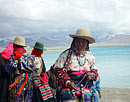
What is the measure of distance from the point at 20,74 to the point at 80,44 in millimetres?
894

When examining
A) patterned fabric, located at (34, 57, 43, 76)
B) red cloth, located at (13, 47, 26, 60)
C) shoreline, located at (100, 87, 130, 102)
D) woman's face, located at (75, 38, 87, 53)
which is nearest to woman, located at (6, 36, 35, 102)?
red cloth, located at (13, 47, 26, 60)

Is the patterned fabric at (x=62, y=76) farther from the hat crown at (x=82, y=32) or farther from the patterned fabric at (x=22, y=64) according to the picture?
the hat crown at (x=82, y=32)

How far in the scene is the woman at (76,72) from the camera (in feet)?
8.63

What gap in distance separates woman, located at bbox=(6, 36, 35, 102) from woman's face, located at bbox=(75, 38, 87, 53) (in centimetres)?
67

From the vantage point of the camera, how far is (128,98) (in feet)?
18.3

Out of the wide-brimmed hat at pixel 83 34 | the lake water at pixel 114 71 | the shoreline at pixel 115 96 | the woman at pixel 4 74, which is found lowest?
the lake water at pixel 114 71

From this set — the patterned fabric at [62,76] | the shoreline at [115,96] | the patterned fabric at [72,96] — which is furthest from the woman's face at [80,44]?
the shoreline at [115,96]

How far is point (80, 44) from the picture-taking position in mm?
2680

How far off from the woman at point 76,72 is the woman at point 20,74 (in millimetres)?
414

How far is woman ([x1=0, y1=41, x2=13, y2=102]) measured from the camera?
2738 millimetres

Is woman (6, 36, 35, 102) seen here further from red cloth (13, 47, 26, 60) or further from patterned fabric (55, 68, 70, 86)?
patterned fabric (55, 68, 70, 86)

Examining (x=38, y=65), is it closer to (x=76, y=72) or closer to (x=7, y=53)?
(x=7, y=53)

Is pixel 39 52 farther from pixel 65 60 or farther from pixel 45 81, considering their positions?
pixel 65 60

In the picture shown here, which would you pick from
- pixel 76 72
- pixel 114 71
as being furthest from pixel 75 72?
pixel 114 71
